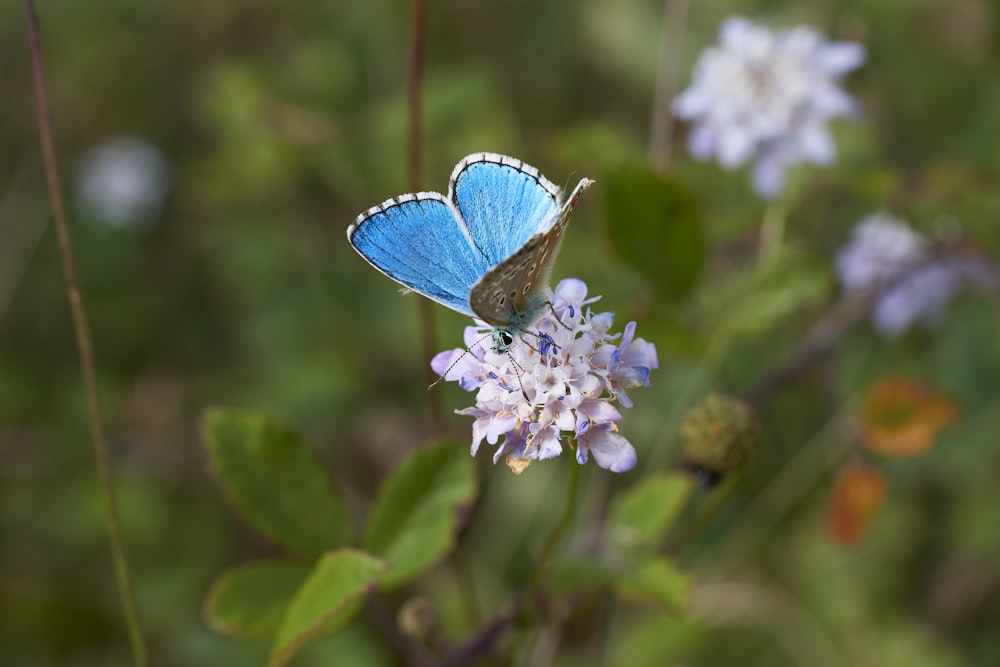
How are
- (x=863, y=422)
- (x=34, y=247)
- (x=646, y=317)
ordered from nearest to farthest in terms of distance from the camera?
(x=646, y=317), (x=863, y=422), (x=34, y=247)

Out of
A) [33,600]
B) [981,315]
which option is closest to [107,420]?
[33,600]

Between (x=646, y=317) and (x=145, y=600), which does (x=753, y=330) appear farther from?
(x=145, y=600)

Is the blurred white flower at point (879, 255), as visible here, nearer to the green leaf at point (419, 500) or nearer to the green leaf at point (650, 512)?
the green leaf at point (650, 512)

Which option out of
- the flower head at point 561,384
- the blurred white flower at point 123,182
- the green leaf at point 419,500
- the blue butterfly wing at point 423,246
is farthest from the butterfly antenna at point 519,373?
the blurred white flower at point 123,182

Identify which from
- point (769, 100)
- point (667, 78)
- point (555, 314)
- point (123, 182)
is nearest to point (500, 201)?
point (555, 314)

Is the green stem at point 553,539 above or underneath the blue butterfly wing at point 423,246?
underneath

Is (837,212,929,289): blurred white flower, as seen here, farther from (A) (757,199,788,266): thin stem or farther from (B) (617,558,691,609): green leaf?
(B) (617,558,691,609): green leaf
